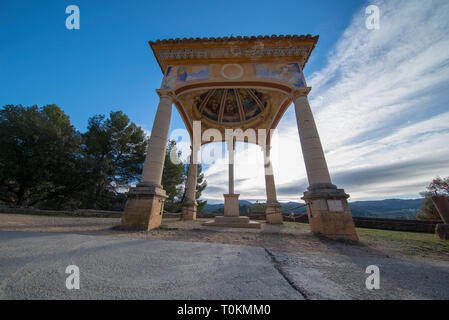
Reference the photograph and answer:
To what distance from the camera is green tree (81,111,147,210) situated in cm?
1448

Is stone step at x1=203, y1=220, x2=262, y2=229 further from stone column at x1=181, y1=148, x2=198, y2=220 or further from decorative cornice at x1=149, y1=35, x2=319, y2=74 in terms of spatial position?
decorative cornice at x1=149, y1=35, x2=319, y2=74

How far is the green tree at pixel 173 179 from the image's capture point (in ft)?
Result: 53.0

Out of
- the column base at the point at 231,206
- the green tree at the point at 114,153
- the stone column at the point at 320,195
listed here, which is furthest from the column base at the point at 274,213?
the green tree at the point at 114,153

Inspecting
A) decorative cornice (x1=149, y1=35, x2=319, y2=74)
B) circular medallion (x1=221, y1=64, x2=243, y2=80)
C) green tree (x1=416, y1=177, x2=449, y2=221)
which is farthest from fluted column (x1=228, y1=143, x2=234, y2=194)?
green tree (x1=416, y1=177, x2=449, y2=221)

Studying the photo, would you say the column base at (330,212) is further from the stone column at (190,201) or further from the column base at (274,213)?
the stone column at (190,201)

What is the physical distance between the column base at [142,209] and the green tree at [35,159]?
12.1 metres

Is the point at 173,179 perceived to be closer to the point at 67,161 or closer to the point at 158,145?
the point at 67,161

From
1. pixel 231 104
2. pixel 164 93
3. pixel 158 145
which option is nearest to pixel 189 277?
pixel 158 145

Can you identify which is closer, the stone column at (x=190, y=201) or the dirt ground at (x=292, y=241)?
the dirt ground at (x=292, y=241)

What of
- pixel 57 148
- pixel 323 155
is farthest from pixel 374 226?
pixel 57 148

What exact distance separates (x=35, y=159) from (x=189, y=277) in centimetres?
1714

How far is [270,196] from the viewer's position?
10734 mm
